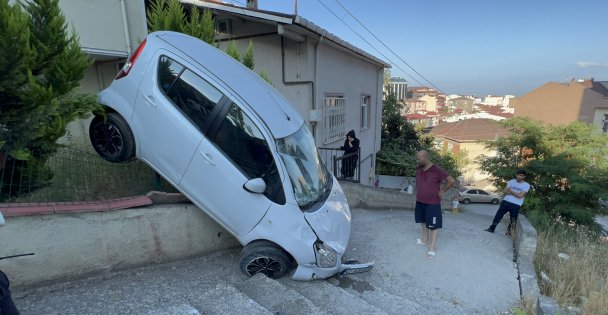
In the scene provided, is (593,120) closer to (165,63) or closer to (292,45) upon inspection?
(292,45)

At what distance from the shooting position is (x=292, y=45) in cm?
733

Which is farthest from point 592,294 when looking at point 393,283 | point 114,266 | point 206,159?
point 114,266

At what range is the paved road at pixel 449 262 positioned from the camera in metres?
3.64

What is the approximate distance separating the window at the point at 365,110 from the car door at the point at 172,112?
9420 millimetres

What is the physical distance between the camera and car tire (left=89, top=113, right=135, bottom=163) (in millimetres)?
3432

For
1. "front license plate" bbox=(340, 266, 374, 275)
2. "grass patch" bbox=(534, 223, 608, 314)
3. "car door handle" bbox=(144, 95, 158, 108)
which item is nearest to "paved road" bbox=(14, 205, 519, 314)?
"front license plate" bbox=(340, 266, 374, 275)

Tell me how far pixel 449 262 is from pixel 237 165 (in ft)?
11.1

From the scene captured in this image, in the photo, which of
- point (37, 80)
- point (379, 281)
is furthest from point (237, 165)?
point (379, 281)

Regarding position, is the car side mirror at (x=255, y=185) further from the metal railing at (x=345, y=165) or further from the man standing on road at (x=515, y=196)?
the man standing on road at (x=515, y=196)

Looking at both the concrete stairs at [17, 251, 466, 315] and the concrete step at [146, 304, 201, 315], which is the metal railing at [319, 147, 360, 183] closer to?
the concrete stairs at [17, 251, 466, 315]

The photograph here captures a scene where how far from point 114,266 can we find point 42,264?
0.58 m

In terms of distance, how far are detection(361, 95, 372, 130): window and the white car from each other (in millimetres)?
9214

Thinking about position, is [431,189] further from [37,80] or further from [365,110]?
[365,110]

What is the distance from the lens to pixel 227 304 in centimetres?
244
